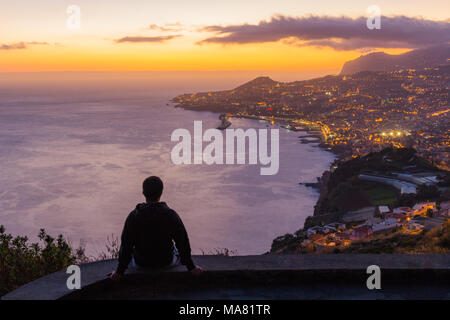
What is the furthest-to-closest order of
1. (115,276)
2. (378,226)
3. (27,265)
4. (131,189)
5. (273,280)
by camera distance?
(131,189), (378,226), (27,265), (273,280), (115,276)

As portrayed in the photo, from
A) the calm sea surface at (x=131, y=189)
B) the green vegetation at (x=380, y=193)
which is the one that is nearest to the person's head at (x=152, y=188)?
the calm sea surface at (x=131, y=189)

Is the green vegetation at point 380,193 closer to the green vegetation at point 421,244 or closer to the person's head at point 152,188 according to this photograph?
the green vegetation at point 421,244

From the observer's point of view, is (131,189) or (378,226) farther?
(131,189)

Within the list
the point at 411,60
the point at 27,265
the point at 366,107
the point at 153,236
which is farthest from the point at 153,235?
the point at 411,60

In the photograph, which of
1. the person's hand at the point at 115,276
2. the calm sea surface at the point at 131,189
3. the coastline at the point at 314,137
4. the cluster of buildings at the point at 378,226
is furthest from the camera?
the coastline at the point at 314,137

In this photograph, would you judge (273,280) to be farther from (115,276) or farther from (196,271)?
(115,276)

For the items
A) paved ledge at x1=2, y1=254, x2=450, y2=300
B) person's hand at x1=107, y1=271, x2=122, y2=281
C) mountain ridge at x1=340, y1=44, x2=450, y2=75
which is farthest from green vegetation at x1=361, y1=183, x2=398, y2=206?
mountain ridge at x1=340, y1=44, x2=450, y2=75

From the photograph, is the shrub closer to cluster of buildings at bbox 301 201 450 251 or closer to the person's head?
the person's head

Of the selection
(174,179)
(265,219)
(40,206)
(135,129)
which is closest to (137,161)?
(174,179)
